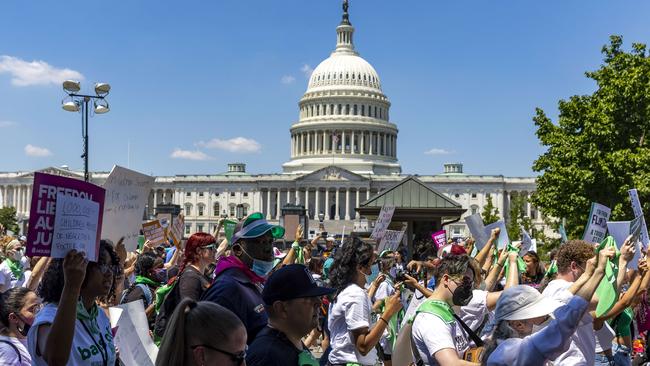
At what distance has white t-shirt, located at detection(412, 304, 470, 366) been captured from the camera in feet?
15.4

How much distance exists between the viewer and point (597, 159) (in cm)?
2964

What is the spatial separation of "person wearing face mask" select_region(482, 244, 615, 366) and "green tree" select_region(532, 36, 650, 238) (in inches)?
1007

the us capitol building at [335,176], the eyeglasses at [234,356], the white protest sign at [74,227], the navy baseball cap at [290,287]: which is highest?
the us capitol building at [335,176]

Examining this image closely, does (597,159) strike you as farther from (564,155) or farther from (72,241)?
(72,241)

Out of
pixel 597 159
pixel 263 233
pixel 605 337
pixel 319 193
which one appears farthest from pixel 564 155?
pixel 319 193

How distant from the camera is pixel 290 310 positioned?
3.97 m

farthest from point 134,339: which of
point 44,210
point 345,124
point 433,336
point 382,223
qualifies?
point 345,124

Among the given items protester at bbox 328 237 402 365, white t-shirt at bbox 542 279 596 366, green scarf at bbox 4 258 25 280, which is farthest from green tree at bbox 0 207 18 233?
white t-shirt at bbox 542 279 596 366

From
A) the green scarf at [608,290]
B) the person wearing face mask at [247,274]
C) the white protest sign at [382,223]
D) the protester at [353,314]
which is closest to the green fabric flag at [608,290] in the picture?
the green scarf at [608,290]

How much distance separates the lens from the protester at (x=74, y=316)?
379 centimetres

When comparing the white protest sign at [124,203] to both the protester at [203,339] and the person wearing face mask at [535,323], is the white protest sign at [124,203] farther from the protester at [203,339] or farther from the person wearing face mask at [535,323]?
the person wearing face mask at [535,323]

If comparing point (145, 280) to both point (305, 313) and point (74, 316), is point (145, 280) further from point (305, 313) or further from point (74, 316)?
point (305, 313)

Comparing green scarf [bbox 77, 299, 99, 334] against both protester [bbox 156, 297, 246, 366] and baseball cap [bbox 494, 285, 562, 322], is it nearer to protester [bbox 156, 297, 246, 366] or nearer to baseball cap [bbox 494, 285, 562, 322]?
protester [bbox 156, 297, 246, 366]

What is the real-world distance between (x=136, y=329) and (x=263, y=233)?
980 millimetres
